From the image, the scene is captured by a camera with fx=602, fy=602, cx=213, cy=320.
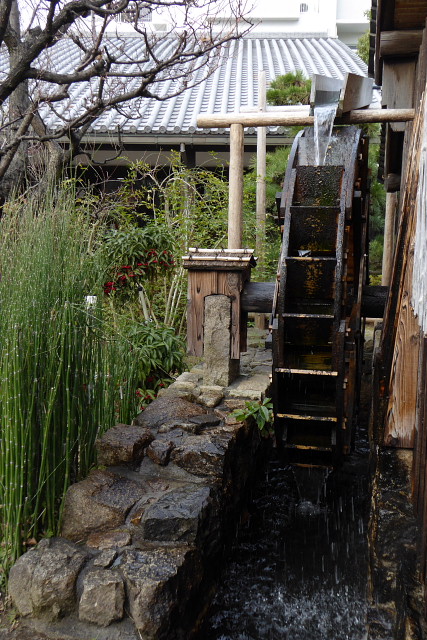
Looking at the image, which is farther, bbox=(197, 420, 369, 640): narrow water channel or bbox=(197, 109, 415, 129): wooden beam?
bbox=(197, 109, 415, 129): wooden beam

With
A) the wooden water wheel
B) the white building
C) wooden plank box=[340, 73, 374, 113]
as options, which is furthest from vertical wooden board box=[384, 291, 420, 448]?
the white building

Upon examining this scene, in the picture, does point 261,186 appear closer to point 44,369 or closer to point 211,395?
point 211,395

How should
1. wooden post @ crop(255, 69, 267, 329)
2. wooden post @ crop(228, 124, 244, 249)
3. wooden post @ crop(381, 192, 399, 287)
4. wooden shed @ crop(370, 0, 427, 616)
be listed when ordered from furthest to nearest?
wooden post @ crop(381, 192, 399, 287)
wooden post @ crop(255, 69, 267, 329)
wooden post @ crop(228, 124, 244, 249)
wooden shed @ crop(370, 0, 427, 616)

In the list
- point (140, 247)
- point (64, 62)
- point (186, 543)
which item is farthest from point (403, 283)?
point (64, 62)

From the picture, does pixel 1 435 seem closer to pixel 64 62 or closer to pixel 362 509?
pixel 362 509

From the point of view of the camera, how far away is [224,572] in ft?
12.6

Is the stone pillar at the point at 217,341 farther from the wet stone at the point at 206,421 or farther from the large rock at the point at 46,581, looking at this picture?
the large rock at the point at 46,581

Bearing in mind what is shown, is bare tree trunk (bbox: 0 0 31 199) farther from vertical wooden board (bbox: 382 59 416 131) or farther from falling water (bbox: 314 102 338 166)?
vertical wooden board (bbox: 382 59 416 131)

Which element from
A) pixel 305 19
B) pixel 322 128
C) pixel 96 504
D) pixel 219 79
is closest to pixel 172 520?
pixel 96 504

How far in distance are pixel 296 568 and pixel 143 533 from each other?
55.8 inches

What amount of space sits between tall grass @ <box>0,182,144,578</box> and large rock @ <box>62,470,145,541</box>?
0.11 metres

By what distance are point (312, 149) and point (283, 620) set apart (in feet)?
11.0

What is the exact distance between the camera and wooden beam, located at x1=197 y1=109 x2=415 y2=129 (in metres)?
4.48

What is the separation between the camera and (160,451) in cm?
362
